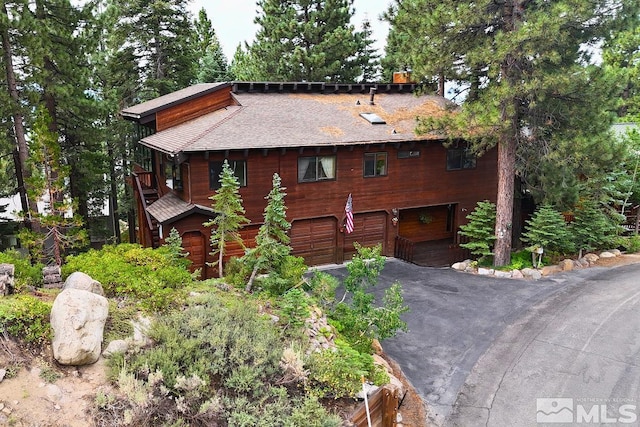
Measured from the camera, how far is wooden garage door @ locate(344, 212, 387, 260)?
20.4 m

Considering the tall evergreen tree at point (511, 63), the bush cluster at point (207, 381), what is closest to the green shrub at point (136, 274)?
the bush cluster at point (207, 381)

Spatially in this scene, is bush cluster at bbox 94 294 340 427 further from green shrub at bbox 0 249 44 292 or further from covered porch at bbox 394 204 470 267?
covered porch at bbox 394 204 470 267

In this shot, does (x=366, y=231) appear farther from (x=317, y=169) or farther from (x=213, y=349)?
(x=213, y=349)

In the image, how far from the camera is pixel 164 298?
10.3 m

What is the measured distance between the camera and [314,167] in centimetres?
1898

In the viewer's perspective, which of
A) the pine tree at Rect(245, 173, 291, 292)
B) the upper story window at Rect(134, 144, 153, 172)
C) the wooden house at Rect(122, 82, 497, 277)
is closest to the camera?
the pine tree at Rect(245, 173, 291, 292)

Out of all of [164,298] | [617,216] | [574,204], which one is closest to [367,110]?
[574,204]

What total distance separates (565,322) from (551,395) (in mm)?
4050

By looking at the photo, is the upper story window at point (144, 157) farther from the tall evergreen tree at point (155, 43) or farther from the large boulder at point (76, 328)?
the large boulder at point (76, 328)

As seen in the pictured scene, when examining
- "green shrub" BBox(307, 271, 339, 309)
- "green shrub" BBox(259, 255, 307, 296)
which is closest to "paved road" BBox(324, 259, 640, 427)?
"green shrub" BBox(307, 271, 339, 309)

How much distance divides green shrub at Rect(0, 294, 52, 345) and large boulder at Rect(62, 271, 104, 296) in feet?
4.08

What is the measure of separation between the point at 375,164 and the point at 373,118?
222 centimetres

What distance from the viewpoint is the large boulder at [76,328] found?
26.1ft

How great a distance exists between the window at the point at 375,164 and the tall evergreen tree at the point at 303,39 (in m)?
11.7
